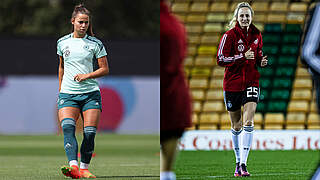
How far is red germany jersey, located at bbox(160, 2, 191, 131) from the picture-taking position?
570 cm

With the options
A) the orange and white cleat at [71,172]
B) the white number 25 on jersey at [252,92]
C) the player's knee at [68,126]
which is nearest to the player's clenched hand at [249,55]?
the white number 25 on jersey at [252,92]

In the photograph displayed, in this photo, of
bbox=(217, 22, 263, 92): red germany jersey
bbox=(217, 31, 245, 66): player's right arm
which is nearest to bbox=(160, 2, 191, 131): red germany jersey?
bbox=(217, 31, 245, 66): player's right arm

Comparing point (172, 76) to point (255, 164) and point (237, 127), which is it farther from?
point (255, 164)

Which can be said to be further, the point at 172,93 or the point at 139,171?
the point at 139,171

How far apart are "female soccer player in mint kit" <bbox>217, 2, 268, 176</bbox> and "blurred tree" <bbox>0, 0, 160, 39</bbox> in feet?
114

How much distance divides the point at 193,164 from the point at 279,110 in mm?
6983

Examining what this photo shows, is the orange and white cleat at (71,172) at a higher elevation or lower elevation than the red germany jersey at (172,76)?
lower

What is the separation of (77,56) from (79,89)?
0.36 meters

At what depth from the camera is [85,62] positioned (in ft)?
30.1

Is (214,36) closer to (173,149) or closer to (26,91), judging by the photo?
(26,91)

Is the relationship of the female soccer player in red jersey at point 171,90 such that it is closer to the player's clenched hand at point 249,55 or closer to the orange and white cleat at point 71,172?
the orange and white cleat at point 71,172

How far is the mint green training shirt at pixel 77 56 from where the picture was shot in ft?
30.0

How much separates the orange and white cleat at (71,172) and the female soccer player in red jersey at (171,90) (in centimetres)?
309

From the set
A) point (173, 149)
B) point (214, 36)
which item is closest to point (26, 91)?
point (214, 36)
